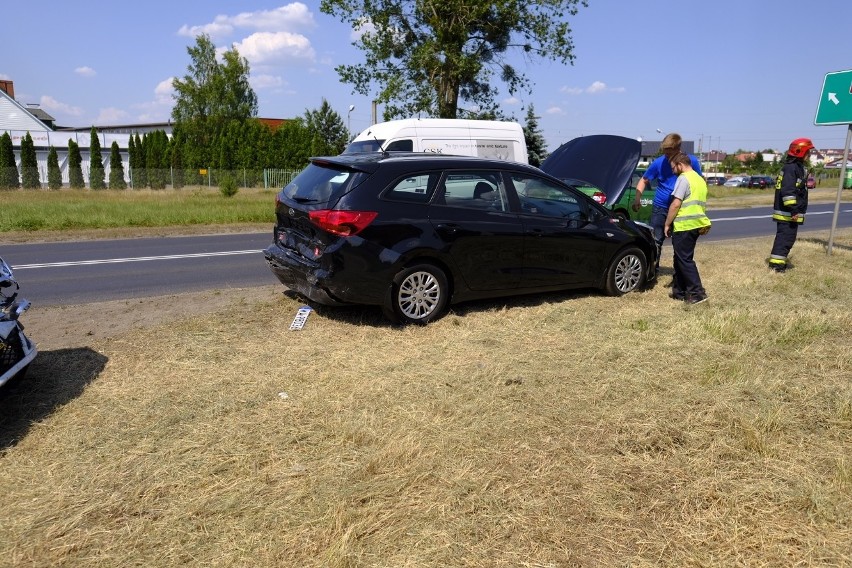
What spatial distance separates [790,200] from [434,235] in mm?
6089

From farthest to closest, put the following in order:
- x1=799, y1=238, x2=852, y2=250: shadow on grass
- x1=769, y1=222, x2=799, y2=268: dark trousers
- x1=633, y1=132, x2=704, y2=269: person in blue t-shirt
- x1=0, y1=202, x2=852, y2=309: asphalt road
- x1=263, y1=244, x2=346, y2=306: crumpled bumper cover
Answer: x1=799, y1=238, x2=852, y2=250: shadow on grass
x1=769, y1=222, x2=799, y2=268: dark trousers
x1=0, y1=202, x2=852, y2=309: asphalt road
x1=633, y1=132, x2=704, y2=269: person in blue t-shirt
x1=263, y1=244, x2=346, y2=306: crumpled bumper cover

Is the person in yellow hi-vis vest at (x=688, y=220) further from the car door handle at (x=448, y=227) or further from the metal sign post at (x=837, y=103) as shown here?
the metal sign post at (x=837, y=103)

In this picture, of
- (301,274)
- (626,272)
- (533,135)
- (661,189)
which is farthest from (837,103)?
(533,135)

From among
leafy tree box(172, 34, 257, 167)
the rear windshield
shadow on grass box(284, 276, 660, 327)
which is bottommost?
shadow on grass box(284, 276, 660, 327)

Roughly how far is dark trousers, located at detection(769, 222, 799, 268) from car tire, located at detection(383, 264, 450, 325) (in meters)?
5.86

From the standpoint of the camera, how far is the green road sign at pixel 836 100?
1088cm

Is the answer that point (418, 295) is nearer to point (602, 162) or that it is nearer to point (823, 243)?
point (602, 162)

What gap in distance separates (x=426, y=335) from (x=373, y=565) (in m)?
3.34

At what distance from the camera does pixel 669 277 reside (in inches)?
359

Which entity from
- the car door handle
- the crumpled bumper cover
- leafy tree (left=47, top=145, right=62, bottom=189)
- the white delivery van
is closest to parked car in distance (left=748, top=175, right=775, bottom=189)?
the white delivery van

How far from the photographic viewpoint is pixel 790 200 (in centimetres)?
948

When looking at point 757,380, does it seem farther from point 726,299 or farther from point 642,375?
point 726,299

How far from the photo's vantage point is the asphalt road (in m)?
8.85

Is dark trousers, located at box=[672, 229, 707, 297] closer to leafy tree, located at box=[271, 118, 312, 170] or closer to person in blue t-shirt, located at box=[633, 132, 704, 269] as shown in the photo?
person in blue t-shirt, located at box=[633, 132, 704, 269]
